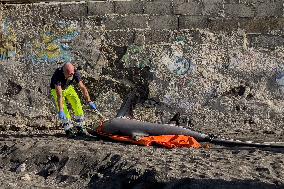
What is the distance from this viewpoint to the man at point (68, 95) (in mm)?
8375

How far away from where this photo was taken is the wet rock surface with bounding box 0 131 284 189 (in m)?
5.30

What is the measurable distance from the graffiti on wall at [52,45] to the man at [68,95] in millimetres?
866

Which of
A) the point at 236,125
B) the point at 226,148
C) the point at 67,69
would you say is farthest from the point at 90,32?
the point at 226,148

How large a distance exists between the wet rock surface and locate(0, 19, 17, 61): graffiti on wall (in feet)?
6.76

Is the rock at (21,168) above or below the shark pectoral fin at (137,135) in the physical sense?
below

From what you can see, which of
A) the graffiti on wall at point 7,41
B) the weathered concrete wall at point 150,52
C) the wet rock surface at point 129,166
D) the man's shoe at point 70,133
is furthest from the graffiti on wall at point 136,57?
the wet rock surface at point 129,166

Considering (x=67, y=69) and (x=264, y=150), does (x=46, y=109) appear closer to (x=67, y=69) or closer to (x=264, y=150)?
(x=67, y=69)

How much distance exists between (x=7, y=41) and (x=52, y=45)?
731 millimetres

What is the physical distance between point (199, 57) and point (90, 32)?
182cm

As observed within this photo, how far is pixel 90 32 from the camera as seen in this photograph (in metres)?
9.52

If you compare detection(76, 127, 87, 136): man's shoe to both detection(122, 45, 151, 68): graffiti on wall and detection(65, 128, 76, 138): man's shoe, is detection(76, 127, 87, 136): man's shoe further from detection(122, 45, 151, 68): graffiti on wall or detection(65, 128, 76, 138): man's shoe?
detection(122, 45, 151, 68): graffiti on wall

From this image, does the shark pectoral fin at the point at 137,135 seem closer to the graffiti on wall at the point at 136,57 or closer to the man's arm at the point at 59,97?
the man's arm at the point at 59,97

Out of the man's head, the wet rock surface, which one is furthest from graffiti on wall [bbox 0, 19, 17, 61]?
the wet rock surface

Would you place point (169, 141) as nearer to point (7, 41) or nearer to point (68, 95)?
point (68, 95)
